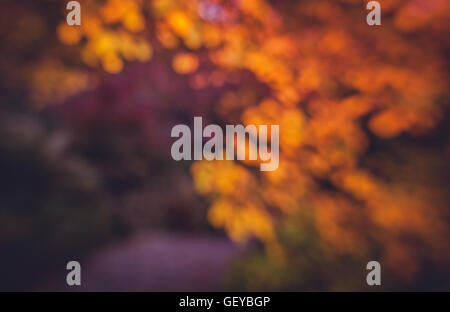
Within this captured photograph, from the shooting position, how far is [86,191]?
115 inches

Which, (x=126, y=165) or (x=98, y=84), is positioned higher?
(x=98, y=84)

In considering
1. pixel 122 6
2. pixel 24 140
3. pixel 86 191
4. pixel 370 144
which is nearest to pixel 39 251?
pixel 86 191

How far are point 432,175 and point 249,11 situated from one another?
1574 millimetres

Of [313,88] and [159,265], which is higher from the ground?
[313,88]

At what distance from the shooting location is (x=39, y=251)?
290cm

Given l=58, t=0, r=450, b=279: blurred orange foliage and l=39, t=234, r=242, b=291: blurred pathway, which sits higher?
l=58, t=0, r=450, b=279: blurred orange foliage

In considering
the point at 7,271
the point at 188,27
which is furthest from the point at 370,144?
the point at 7,271

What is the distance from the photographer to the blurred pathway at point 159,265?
9.62 ft

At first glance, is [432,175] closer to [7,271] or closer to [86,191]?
[86,191]

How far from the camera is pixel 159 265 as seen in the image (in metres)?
2.95

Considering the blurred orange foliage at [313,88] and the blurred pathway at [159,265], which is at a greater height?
the blurred orange foliage at [313,88]

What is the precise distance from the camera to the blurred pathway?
2932 millimetres
